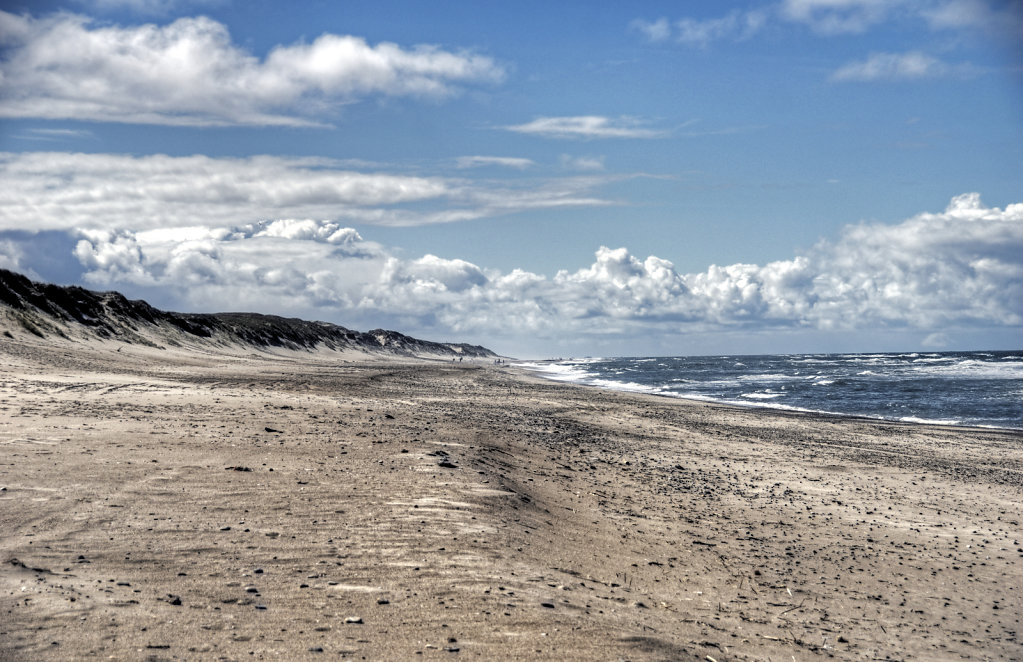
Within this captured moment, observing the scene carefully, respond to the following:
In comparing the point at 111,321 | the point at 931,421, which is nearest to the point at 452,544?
the point at 931,421

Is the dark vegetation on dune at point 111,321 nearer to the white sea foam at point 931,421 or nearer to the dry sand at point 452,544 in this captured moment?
the dry sand at point 452,544

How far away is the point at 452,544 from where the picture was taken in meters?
9.30

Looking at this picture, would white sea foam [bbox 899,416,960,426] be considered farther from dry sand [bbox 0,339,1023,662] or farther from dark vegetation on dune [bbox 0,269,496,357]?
dark vegetation on dune [bbox 0,269,496,357]

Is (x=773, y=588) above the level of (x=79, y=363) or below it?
below

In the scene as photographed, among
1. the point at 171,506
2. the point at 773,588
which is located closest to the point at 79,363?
the point at 171,506

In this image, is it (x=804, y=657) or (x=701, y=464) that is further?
(x=701, y=464)

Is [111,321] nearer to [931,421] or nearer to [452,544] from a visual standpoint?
[452,544]

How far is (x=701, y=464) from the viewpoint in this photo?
58.2 ft

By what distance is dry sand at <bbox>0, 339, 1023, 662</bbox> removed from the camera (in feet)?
22.8

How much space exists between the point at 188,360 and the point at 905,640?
126 feet

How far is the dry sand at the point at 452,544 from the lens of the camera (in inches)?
274

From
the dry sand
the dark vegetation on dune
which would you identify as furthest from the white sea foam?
the dark vegetation on dune

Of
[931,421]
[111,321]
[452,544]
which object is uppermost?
[111,321]

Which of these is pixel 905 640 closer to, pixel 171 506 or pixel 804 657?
pixel 804 657
